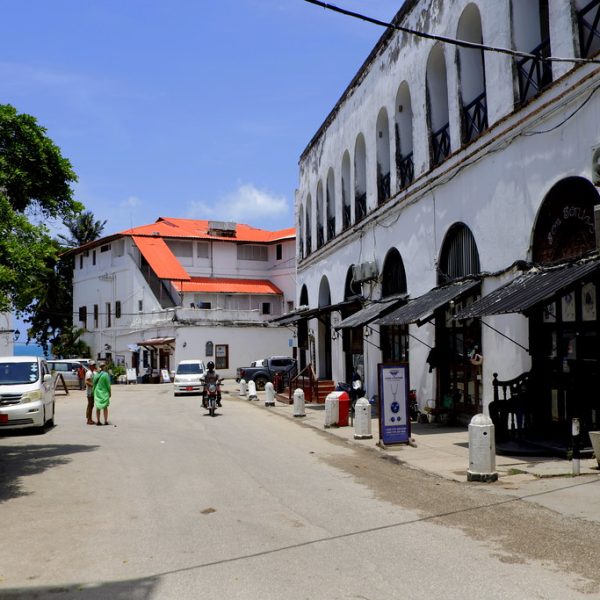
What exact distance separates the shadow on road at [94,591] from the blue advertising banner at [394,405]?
327 inches

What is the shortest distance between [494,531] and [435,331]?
11.3m

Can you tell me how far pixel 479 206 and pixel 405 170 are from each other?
5524 millimetres

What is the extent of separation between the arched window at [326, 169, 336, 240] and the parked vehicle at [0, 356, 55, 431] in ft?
48.2

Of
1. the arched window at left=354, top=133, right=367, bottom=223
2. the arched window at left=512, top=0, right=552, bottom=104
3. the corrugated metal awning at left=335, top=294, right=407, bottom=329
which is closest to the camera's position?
the arched window at left=512, top=0, right=552, bottom=104

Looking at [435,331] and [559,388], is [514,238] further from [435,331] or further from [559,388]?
[435,331]

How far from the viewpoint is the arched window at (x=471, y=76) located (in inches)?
628

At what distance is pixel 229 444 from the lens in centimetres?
1464

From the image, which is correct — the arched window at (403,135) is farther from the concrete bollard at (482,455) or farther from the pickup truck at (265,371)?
the pickup truck at (265,371)

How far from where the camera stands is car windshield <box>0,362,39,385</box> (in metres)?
16.9

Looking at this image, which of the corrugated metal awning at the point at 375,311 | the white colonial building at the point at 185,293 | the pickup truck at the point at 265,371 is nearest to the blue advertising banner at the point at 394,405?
the corrugated metal awning at the point at 375,311

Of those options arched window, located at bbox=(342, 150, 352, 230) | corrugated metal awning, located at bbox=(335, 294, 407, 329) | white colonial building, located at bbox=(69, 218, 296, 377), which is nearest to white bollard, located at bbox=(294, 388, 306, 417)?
corrugated metal awning, located at bbox=(335, 294, 407, 329)

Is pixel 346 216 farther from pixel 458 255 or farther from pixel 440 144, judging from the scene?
pixel 458 255

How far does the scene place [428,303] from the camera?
51.9 ft

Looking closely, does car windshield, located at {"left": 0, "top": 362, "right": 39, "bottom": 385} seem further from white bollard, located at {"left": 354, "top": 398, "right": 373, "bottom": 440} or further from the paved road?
white bollard, located at {"left": 354, "top": 398, "right": 373, "bottom": 440}
